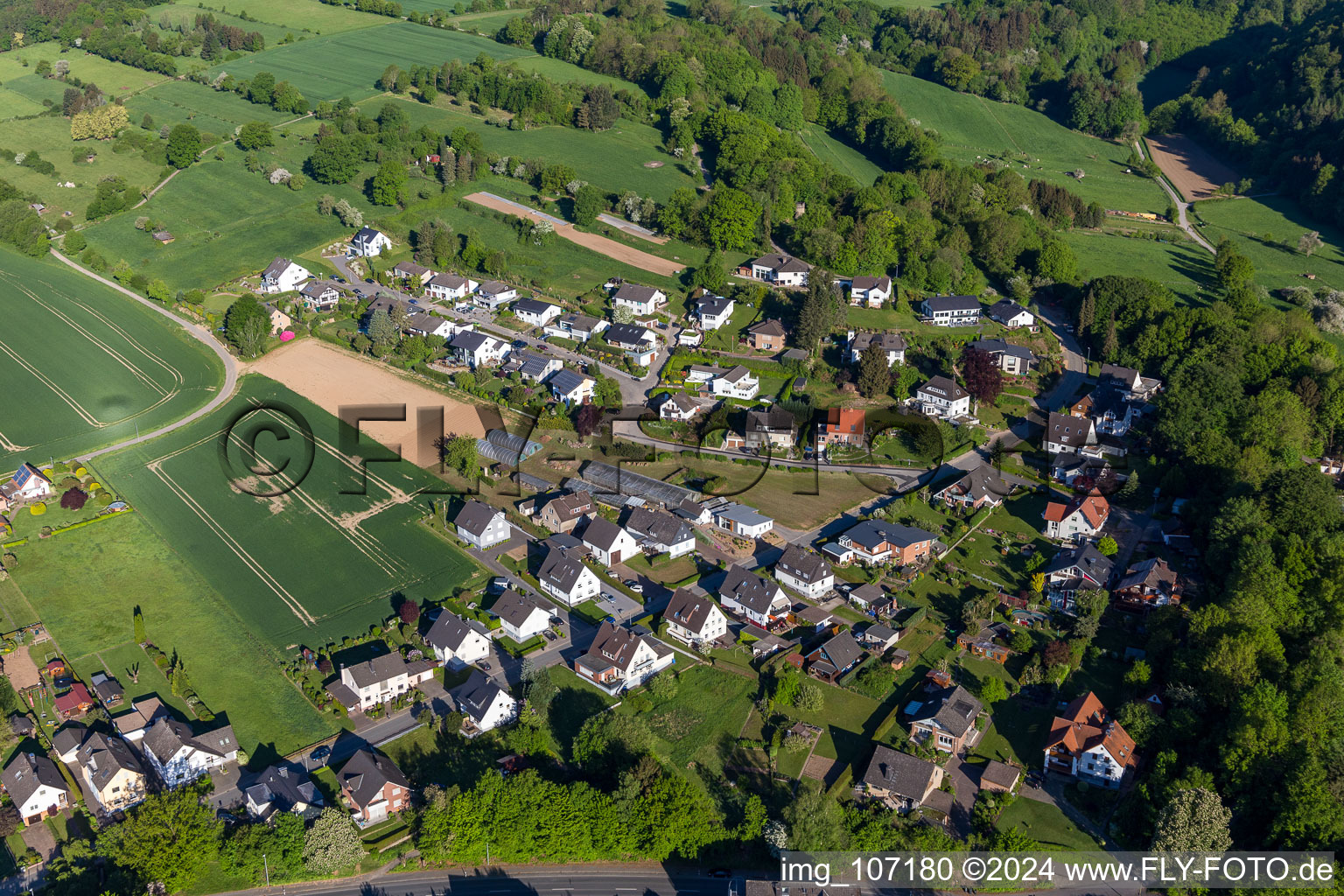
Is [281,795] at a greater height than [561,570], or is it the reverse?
[561,570]

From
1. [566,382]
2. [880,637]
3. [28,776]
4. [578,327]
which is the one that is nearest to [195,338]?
[578,327]

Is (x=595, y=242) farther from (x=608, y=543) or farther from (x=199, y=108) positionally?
(x=199, y=108)

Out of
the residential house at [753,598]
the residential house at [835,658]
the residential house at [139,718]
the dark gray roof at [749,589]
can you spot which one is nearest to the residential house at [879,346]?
the dark gray roof at [749,589]

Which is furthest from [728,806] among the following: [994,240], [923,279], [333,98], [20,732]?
[333,98]

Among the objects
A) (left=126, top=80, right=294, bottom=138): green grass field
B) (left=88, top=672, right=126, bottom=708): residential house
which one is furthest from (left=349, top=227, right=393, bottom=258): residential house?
(left=88, top=672, right=126, bottom=708): residential house

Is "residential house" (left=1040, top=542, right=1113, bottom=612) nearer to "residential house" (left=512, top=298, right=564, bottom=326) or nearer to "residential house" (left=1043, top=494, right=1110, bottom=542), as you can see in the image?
"residential house" (left=1043, top=494, right=1110, bottom=542)

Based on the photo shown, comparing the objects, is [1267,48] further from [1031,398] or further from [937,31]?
[1031,398]
